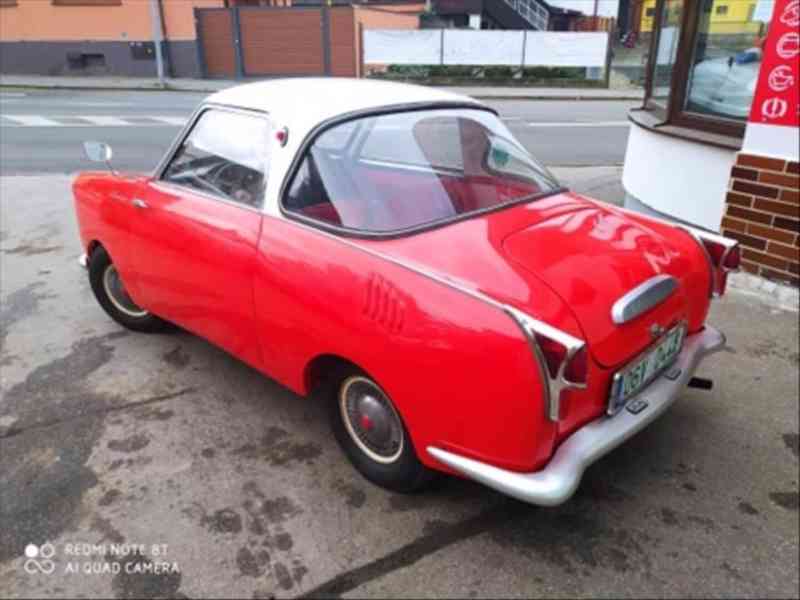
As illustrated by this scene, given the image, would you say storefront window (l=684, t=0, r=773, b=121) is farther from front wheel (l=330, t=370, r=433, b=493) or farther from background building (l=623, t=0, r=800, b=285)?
front wheel (l=330, t=370, r=433, b=493)

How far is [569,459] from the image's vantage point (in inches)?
86.6

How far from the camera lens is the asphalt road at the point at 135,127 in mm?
9930

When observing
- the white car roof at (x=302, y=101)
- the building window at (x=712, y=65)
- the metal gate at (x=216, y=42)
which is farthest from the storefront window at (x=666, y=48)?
the metal gate at (x=216, y=42)

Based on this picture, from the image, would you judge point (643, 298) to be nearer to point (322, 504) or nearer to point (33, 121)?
point (322, 504)

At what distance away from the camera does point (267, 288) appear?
2.83m

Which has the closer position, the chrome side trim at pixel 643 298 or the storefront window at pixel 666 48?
the chrome side trim at pixel 643 298

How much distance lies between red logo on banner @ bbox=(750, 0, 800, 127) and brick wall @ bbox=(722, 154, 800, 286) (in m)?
0.29

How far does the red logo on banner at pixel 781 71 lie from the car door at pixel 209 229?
9.97 feet

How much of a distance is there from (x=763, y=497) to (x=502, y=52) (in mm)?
23470

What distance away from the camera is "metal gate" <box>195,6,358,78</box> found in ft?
76.0

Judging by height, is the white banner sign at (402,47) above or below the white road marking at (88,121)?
above

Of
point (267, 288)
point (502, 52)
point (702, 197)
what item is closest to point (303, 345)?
point (267, 288)

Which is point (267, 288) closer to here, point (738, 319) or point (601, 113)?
point (738, 319)

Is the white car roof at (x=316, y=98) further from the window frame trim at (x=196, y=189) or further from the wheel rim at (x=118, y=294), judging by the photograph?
the wheel rim at (x=118, y=294)
